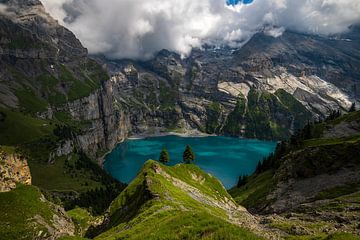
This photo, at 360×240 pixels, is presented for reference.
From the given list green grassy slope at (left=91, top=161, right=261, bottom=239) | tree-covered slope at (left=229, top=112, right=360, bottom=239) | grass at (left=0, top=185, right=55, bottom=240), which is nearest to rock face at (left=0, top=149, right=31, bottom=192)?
grass at (left=0, top=185, right=55, bottom=240)

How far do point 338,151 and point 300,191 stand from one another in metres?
15.8

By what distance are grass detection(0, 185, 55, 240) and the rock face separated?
1981 mm

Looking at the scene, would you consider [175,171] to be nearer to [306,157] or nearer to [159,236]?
[306,157]

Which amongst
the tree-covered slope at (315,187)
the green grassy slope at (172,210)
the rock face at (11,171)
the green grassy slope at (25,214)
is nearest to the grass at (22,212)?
the green grassy slope at (25,214)

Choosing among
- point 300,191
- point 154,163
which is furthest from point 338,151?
point 154,163

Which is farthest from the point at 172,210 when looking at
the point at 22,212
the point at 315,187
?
the point at 315,187

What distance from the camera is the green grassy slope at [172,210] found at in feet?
86.1

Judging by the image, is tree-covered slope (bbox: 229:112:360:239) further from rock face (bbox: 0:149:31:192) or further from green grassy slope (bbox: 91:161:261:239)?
rock face (bbox: 0:149:31:192)

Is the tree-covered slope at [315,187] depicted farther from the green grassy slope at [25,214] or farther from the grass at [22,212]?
the grass at [22,212]

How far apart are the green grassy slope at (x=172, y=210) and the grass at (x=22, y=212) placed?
40.5ft

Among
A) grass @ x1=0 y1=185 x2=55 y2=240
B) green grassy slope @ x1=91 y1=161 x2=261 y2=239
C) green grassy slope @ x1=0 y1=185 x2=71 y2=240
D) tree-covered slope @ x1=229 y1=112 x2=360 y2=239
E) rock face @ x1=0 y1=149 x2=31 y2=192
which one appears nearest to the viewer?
green grassy slope @ x1=91 y1=161 x2=261 y2=239

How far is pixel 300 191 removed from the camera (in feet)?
292

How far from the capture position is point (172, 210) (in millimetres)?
50031

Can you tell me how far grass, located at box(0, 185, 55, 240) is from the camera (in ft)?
190
